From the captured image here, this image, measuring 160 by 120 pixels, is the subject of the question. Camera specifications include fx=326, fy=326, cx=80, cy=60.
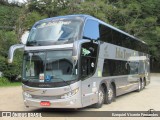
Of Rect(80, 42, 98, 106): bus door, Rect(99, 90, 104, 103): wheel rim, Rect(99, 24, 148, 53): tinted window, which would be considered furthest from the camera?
Rect(99, 24, 148, 53): tinted window

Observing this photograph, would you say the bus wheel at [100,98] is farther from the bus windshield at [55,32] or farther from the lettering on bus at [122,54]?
the bus windshield at [55,32]

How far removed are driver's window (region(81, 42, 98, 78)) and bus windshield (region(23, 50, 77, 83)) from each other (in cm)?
57

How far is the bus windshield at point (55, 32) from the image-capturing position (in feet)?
40.3

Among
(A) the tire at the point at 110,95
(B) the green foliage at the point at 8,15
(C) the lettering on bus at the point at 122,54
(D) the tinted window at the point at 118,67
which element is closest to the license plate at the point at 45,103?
(D) the tinted window at the point at 118,67

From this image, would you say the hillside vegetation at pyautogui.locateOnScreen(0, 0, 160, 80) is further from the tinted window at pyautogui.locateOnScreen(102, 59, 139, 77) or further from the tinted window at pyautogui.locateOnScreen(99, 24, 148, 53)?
the tinted window at pyautogui.locateOnScreen(102, 59, 139, 77)

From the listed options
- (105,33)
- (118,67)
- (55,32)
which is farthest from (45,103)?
(118,67)

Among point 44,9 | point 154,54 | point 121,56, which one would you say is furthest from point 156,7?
point 121,56

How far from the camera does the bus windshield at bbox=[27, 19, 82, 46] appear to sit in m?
12.3

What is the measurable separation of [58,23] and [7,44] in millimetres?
15192

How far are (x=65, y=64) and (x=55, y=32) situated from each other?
146cm

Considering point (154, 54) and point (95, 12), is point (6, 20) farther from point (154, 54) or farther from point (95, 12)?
point (154, 54)

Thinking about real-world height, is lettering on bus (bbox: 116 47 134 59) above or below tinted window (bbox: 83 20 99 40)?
below

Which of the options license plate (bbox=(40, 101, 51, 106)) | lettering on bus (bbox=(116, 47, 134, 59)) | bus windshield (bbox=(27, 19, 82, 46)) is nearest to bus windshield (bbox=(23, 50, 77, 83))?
bus windshield (bbox=(27, 19, 82, 46))

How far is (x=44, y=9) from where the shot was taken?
115 ft
